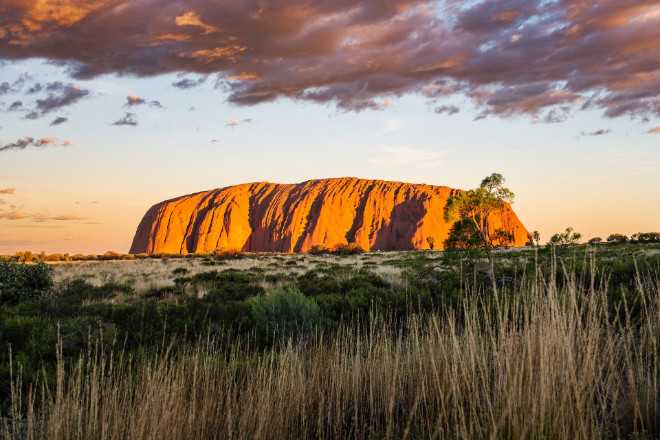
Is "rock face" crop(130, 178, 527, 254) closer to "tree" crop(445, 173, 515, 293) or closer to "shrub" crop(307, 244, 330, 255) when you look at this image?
A: "shrub" crop(307, 244, 330, 255)

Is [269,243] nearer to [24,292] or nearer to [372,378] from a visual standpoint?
[24,292]

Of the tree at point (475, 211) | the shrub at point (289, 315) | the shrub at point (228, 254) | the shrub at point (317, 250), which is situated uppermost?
the tree at point (475, 211)

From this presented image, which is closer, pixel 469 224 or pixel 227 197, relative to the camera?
pixel 469 224

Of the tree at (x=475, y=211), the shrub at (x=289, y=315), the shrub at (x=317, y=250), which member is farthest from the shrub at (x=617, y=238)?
the shrub at (x=289, y=315)

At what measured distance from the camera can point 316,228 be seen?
107m

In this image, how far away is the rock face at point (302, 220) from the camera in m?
107

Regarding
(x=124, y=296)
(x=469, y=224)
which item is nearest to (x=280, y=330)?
(x=469, y=224)

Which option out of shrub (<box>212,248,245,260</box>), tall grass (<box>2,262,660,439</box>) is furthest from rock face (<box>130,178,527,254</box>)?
tall grass (<box>2,262,660,439</box>)

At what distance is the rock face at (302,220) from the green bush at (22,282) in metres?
89.8

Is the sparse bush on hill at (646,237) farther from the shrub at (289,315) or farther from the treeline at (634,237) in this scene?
the shrub at (289,315)

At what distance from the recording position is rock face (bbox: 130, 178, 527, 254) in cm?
10700

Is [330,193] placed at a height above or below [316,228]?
above

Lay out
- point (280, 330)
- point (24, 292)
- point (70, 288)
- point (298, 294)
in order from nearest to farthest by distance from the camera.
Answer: point (280, 330), point (298, 294), point (24, 292), point (70, 288)

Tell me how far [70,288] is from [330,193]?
10502 cm
